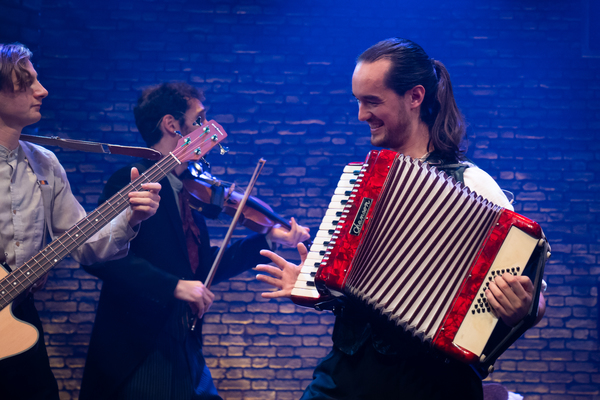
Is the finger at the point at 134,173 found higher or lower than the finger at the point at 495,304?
higher

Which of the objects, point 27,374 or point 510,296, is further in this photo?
point 27,374

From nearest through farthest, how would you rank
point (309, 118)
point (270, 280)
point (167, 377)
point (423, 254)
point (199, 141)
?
point (423, 254) → point (270, 280) → point (167, 377) → point (199, 141) → point (309, 118)

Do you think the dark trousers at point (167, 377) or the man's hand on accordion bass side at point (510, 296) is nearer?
the man's hand on accordion bass side at point (510, 296)

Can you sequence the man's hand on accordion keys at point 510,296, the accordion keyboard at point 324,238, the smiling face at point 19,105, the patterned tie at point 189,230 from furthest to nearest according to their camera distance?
1. the patterned tie at point 189,230
2. the smiling face at point 19,105
3. the accordion keyboard at point 324,238
4. the man's hand on accordion keys at point 510,296

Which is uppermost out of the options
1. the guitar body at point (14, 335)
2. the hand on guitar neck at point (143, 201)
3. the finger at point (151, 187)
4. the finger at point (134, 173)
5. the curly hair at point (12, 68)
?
the curly hair at point (12, 68)

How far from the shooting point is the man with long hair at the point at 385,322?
4.22ft

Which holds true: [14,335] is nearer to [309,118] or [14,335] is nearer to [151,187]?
[151,187]

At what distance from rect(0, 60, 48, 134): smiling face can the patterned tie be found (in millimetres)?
790

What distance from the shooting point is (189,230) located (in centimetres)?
233

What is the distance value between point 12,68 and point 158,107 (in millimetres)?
862

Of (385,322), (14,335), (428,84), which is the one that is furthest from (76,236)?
(428,84)

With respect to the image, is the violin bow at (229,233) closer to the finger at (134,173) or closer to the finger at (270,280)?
the finger at (134,173)

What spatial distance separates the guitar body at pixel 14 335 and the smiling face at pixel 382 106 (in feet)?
4.28

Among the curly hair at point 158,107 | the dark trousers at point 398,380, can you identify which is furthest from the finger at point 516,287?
the curly hair at point 158,107
